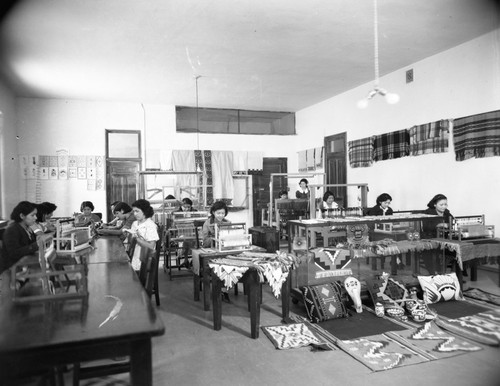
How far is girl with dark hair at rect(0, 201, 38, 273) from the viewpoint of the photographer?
3305mm

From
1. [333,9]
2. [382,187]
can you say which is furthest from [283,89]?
[333,9]

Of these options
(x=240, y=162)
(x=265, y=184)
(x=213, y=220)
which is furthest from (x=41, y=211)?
(x=265, y=184)

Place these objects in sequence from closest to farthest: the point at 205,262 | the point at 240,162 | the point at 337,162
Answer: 1. the point at 205,262
2. the point at 337,162
3. the point at 240,162

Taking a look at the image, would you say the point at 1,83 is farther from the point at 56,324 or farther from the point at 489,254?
the point at 489,254

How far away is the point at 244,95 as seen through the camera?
7984mm

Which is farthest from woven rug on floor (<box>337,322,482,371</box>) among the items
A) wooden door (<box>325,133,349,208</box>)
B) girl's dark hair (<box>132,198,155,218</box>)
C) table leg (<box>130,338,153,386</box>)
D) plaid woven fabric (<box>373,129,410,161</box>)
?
wooden door (<box>325,133,349,208</box>)

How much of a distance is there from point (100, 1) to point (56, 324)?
11.2ft

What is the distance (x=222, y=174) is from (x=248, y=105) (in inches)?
70.4

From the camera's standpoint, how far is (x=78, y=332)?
148 cm

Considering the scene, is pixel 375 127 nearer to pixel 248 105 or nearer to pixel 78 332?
pixel 248 105

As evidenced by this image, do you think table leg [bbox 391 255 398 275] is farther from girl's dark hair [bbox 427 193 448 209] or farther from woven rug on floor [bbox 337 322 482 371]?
woven rug on floor [bbox 337 322 482 371]

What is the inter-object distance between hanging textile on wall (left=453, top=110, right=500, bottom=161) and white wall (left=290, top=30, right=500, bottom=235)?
91 millimetres

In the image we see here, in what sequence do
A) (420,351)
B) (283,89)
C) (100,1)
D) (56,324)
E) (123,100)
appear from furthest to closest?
(123,100)
(283,89)
(100,1)
(420,351)
(56,324)

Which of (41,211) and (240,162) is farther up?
(240,162)
